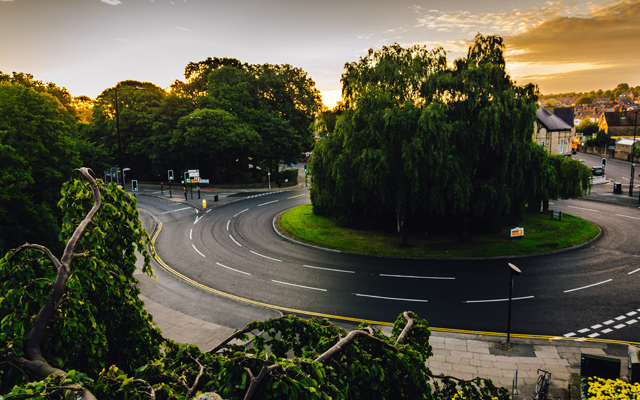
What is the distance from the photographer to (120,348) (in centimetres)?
584

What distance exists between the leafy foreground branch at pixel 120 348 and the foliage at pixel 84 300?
1 centimetres

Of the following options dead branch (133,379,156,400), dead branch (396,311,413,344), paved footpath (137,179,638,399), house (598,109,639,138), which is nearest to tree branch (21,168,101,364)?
dead branch (133,379,156,400)

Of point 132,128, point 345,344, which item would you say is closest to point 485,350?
point 345,344

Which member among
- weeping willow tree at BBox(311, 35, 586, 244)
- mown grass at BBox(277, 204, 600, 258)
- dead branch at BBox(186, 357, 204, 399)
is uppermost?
weeping willow tree at BBox(311, 35, 586, 244)

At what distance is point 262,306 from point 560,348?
11947mm

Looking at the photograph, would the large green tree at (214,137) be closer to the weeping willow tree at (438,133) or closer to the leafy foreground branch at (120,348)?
the weeping willow tree at (438,133)

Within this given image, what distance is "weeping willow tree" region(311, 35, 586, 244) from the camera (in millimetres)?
23234

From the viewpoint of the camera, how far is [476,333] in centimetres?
1547

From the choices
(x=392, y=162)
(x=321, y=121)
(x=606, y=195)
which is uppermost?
(x=321, y=121)

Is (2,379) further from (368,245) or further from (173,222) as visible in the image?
(173,222)

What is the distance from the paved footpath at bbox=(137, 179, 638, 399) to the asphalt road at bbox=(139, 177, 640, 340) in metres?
1.04

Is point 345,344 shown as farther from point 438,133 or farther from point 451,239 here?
point 451,239

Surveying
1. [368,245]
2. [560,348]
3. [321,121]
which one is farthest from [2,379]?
[321,121]

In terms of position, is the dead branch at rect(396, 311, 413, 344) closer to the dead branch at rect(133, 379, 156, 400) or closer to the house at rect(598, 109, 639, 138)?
the dead branch at rect(133, 379, 156, 400)
